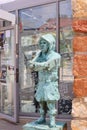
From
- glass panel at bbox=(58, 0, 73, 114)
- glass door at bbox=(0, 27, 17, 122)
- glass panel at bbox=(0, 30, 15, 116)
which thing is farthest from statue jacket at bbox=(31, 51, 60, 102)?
glass panel at bbox=(0, 30, 15, 116)

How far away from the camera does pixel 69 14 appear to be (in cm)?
586

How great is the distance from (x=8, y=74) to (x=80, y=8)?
360cm

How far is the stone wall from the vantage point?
296cm

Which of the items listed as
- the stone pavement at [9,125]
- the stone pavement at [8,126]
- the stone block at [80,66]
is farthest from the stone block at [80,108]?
the stone pavement at [8,126]

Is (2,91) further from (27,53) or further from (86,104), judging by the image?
(86,104)

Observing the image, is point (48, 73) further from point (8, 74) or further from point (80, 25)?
point (8, 74)

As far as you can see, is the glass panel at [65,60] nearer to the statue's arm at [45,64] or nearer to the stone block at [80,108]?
the statue's arm at [45,64]

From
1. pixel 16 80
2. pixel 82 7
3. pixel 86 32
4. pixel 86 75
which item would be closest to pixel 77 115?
pixel 86 75

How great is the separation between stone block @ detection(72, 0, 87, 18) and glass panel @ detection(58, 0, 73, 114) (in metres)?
2.86

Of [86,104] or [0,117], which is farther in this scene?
[0,117]

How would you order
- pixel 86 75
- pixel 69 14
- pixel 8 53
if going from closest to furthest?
pixel 86 75
pixel 69 14
pixel 8 53

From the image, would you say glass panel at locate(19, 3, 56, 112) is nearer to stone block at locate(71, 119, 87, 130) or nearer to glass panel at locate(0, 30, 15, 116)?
glass panel at locate(0, 30, 15, 116)

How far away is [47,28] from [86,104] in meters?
3.30

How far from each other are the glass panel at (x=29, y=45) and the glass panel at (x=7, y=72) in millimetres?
223
